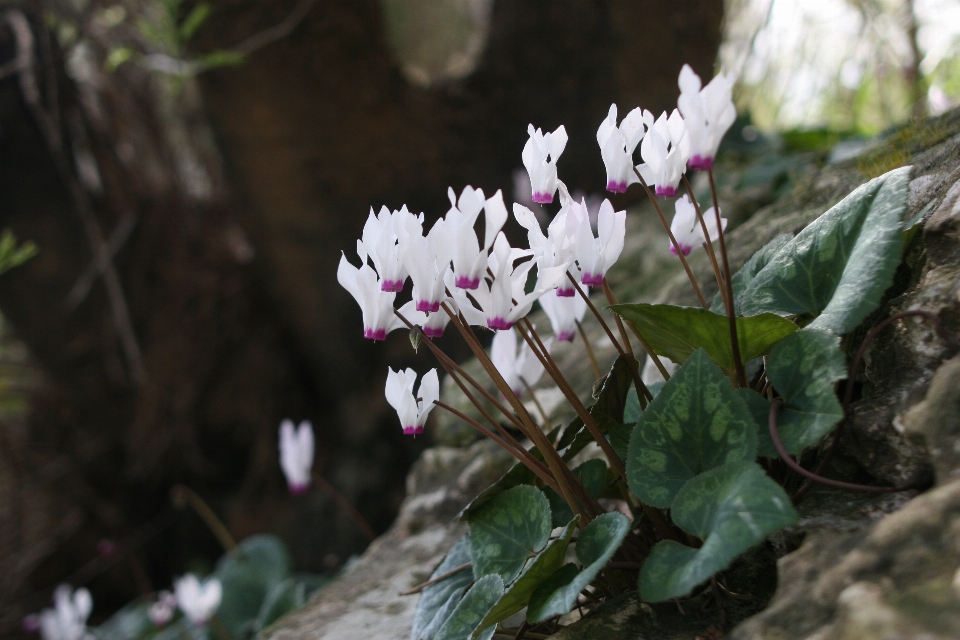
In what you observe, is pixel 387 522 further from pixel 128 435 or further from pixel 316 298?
pixel 128 435

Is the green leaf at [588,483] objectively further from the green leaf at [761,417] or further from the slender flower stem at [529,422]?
the green leaf at [761,417]

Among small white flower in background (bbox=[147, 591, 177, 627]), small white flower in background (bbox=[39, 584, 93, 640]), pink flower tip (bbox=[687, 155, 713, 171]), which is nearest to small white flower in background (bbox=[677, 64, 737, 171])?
pink flower tip (bbox=[687, 155, 713, 171])

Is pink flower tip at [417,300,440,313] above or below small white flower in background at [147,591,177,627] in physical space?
Answer: above

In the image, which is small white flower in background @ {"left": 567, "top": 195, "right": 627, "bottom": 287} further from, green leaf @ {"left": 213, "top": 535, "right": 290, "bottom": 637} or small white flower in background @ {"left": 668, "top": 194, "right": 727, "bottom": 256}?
green leaf @ {"left": 213, "top": 535, "right": 290, "bottom": 637}

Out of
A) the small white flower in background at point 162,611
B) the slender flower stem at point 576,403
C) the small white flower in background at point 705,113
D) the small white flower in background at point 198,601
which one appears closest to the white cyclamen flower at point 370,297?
the slender flower stem at point 576,403

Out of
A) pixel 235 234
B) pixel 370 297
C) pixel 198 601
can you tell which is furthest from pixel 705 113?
pixel 235 234

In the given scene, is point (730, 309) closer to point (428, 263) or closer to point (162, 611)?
point (428, 263)

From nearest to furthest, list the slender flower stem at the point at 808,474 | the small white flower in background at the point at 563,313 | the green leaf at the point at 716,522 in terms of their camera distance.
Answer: the green leaf at the point at 716,522
the slender flower stem at the point at 808,474
the small white flower in background at the point at 563,313

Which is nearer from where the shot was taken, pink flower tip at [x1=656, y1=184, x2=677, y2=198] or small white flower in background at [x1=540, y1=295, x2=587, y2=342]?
pink flower tip at [x1=656, y1=184, x2=677, y2=198]
